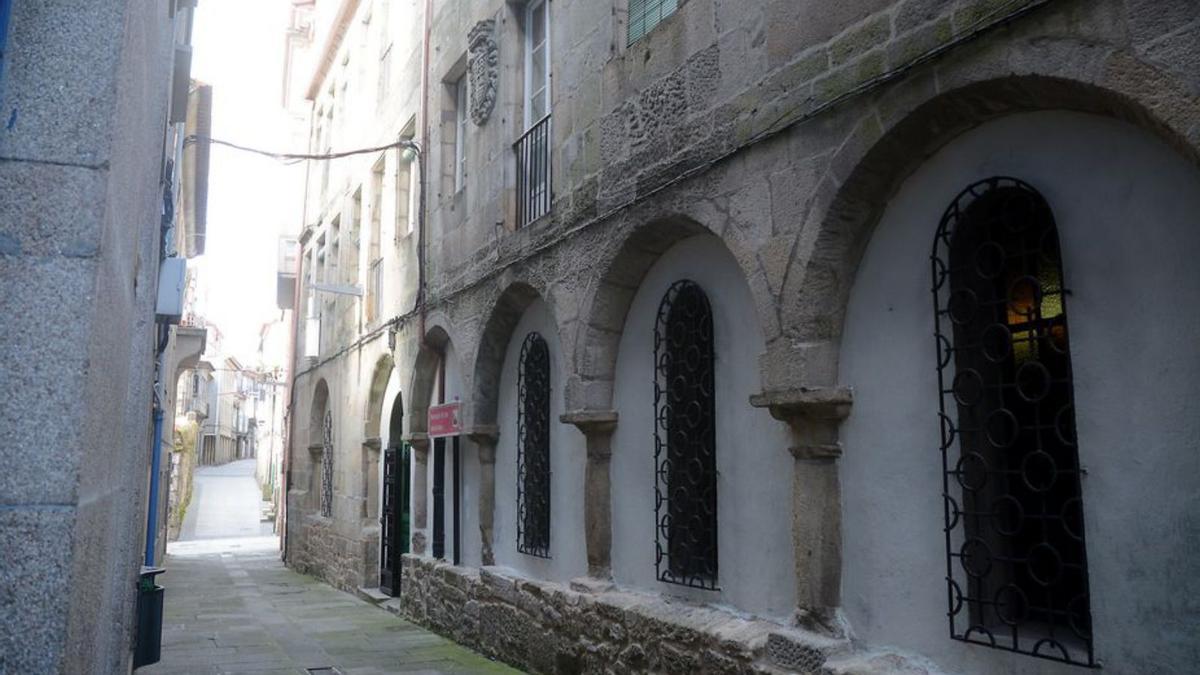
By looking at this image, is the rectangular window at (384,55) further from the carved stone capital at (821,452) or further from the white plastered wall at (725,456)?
the carved stone capital at (821,452)

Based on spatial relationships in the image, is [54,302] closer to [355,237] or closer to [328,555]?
[355,237]

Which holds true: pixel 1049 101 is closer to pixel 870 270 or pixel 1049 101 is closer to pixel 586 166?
pixel 870 270

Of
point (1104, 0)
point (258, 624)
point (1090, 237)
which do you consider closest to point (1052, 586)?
point (1090, 237)


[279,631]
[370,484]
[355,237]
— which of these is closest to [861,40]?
[279,631]

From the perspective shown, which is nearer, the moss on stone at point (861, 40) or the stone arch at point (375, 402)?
the moss on stone at point (861, 40)

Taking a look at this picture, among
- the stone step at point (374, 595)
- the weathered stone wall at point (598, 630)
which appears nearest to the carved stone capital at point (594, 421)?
the weathered stone wall at point (598, 630)

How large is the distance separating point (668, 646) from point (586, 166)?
3.39 meters

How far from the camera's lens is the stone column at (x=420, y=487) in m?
10.6

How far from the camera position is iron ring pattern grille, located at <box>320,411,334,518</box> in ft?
50.6

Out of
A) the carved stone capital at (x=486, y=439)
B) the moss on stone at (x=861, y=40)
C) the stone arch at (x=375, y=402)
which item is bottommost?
the carved stone capital at (x=486, y=439)

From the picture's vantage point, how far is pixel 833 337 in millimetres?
4648

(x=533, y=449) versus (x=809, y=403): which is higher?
(x=809, y=403)

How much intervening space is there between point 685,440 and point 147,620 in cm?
393

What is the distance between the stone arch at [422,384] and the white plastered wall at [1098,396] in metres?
6.92
